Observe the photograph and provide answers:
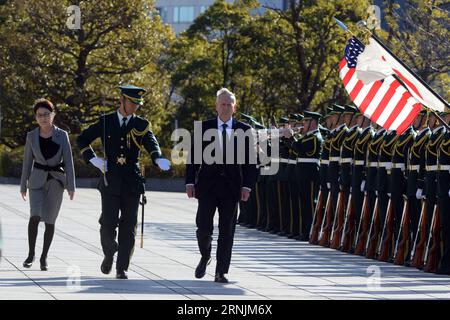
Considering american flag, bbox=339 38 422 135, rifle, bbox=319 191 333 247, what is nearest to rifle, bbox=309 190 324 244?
rifle, bbox=319 191 333 247

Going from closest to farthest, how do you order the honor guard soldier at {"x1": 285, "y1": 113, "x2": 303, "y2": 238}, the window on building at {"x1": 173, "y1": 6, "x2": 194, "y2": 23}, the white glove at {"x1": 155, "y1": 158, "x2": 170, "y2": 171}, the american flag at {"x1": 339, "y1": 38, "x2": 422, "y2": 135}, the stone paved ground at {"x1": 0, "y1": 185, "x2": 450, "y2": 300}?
the stone paved ground at {"x1": 0, "y1": 185, "x2": 450, "y2": 300} → the white glove at {"x1": 155, "y1": 158, "x2": 170, "y2": 171} → the american flag at {"x1": 339, "y1": 38, "x2": 422, "y2": 135} → the honor guard soldier at {"x1": 285, "y1": 113, "x2": 303, "y2": 238} → the window on building at {"x1": 173, "y1": 6, "x2": 194, "y2": 23}

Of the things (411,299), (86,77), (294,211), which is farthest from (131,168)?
(86,77)

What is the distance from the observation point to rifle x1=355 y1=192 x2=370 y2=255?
17344 mm

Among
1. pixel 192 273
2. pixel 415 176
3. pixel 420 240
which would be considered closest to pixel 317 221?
pixel 415 176

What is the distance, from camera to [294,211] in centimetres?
2034

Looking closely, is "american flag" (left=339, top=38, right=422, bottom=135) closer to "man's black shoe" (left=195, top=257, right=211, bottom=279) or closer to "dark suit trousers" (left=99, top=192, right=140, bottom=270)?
"man's black shoe" (left=195, top=257, right=211, bottom=279)

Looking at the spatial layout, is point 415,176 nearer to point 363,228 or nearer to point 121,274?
point 363,228

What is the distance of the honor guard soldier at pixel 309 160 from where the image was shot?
64.2 ft

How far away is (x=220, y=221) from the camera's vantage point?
12945 mm

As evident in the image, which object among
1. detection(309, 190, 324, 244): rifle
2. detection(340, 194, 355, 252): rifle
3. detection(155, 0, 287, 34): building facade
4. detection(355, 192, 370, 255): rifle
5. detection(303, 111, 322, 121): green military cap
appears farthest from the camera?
detection(155, 0, 287, 34): building facade

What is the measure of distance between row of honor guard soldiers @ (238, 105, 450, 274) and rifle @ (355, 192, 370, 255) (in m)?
0.01

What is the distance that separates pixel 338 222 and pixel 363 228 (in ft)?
3.04
